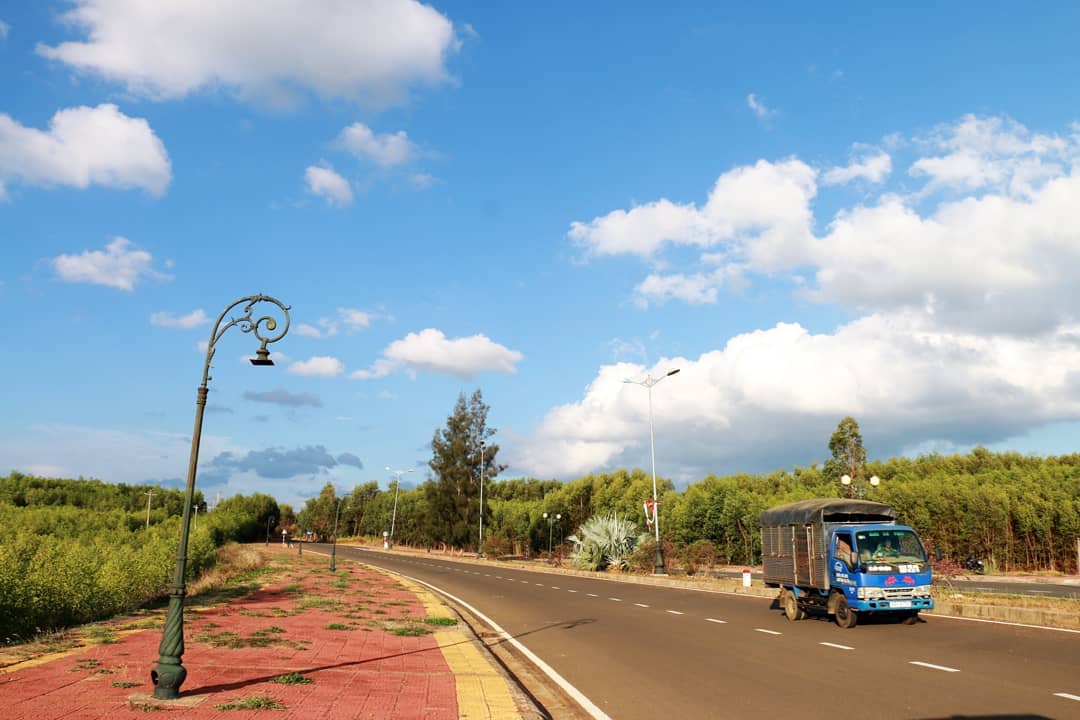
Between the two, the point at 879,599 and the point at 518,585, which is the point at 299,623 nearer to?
the point at 879,599

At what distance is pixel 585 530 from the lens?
48312 mm

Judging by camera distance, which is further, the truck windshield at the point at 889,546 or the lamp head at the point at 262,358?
the truck windshield at the point at 889,546

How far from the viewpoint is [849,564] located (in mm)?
17141

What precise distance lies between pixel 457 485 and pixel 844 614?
6884cm

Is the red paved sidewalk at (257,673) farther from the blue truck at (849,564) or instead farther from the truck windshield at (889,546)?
the truck windshield at (889,546)

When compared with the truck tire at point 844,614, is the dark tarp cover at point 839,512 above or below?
above

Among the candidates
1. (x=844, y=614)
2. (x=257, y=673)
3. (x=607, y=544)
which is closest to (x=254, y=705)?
(x=257, y=673)

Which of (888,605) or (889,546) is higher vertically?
(889,546)

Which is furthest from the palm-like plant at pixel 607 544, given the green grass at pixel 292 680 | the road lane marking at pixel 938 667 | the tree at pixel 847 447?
the green grass at pixel 292 680

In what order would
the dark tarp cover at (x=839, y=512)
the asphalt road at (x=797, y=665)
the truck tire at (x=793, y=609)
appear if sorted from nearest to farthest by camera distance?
the asphalt road at (x=797, y=665), the dark tarp cover at (x=839, y=512), the truck tire at (x=793, y=609)

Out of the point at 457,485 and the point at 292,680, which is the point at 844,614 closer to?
the point at 292,680

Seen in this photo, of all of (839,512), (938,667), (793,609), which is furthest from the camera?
(793,609)

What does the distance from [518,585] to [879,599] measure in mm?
22374

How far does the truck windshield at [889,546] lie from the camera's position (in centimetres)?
1711
